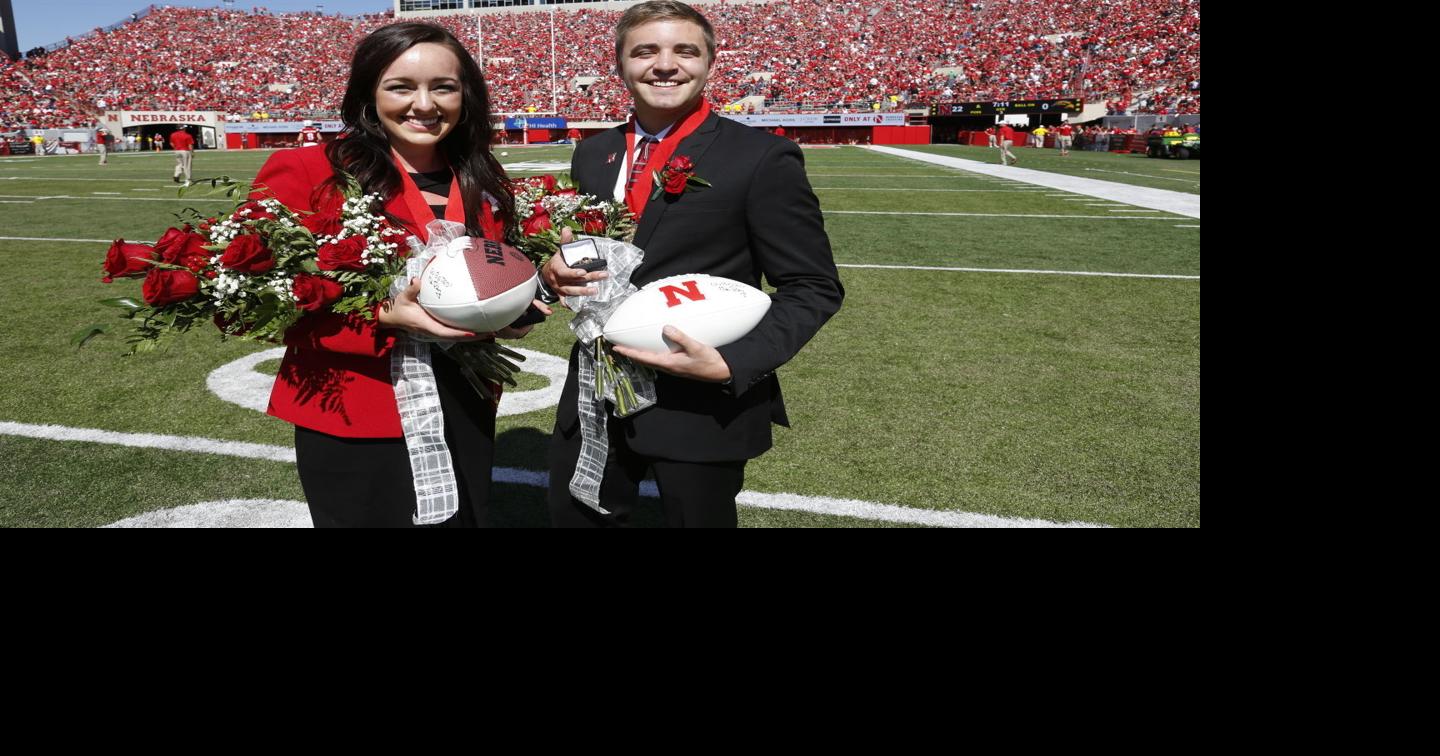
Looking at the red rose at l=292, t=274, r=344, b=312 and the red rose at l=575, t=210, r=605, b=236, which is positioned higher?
the red rose at l=575, t=210, r=605, b=236

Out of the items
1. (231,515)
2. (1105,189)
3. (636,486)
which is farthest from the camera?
(1105,189)

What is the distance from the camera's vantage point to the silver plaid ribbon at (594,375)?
180 cm

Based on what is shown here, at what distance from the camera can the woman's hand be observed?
178 centimetres

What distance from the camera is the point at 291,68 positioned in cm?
5403

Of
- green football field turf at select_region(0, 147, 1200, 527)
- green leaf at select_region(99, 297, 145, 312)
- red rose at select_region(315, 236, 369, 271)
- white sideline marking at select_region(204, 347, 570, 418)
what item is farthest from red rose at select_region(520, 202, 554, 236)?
white sideline marking at select_region(204, 347, 570, 418)

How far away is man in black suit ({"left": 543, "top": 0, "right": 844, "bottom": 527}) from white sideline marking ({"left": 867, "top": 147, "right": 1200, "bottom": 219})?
12.4 meters

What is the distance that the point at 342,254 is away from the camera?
1752 mm

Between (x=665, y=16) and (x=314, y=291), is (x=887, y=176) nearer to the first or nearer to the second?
(x=665, y=16)

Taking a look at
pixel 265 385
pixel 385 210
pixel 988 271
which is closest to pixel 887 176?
pixel 988 271

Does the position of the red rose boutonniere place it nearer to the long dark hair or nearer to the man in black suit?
the man in black suit

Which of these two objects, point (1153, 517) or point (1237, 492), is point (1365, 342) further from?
point (1153, 517)

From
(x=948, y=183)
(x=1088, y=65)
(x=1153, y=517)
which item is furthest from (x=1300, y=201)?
(x=1088, y=65)

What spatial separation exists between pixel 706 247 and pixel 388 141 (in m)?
0.76

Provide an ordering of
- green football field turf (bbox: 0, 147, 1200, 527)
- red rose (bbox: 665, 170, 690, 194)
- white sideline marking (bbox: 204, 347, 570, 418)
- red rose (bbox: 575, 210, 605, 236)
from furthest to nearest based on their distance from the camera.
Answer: white sideline marking (bbox: 204, 347, 570, 418)
green football field turf (bbox: 0, 147, 1200, 527)
red rose (bbox: 575, 210, 605, 236)
red rose (bbox: 665, 170, 690, 194)
